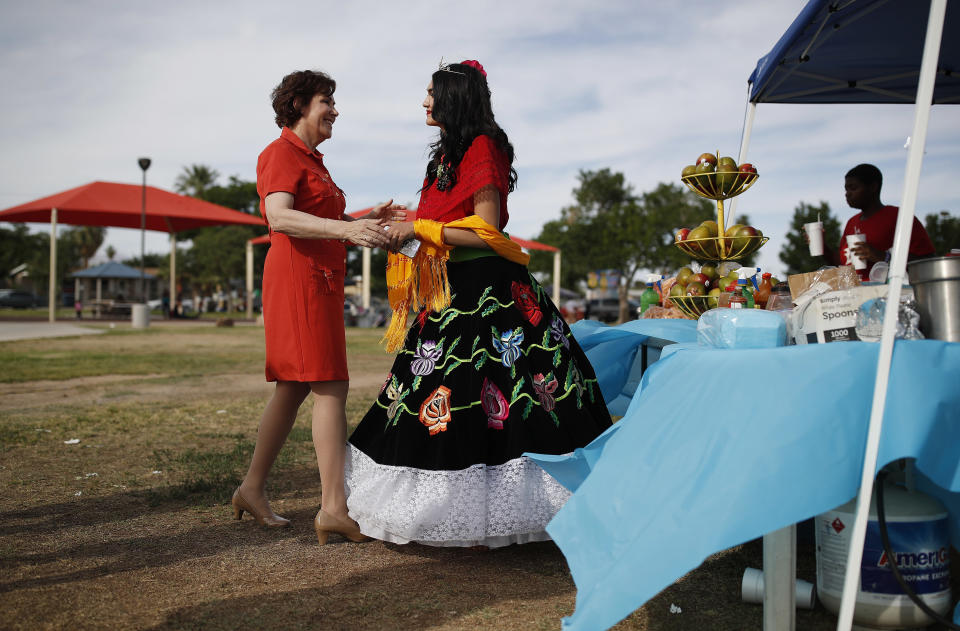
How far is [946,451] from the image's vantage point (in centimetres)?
162

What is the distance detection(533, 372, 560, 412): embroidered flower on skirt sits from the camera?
9.17 ft

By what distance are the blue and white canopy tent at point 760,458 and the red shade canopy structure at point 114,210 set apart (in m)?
20.5

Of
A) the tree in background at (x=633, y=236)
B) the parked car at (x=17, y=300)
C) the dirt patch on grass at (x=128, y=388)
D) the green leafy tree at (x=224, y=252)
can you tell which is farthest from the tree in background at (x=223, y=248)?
the dirt patch on grass at (x=128, y=388)

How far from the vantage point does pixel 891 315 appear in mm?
1605

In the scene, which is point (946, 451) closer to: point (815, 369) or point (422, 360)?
point (815, 369)

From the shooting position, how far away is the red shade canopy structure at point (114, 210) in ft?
70.0

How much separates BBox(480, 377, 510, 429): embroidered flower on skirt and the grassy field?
547mm

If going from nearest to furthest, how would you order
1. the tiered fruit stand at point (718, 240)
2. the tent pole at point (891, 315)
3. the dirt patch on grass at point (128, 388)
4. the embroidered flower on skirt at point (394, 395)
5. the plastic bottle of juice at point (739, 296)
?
the tent pole at point (891, 315)
the plastic bottle of juice at point (739, 296)
the embroidered flower on skirt at point (394, 395)
the tiered fruit stand at point (718, 240)
the dirt patch on grass at point (128, 388)

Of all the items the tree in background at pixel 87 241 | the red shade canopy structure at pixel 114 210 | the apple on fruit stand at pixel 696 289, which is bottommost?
the apple on fruit stand at pixel 696 289

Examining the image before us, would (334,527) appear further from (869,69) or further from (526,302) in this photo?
(869,69)

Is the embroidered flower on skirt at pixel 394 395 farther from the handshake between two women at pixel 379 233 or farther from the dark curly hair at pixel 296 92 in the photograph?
the dark curly hair at pixel 296 92

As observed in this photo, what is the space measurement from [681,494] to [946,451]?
580 mm

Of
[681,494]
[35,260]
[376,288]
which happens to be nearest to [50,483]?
[681,494]

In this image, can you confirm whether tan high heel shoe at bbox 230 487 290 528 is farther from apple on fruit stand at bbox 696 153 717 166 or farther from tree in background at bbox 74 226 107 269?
tree in background at bbox 74 226 107 269
